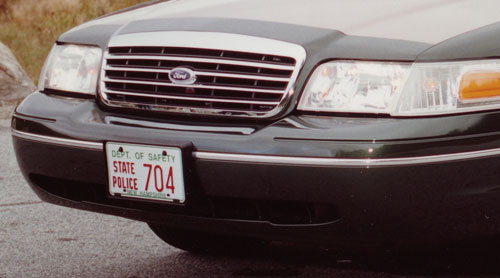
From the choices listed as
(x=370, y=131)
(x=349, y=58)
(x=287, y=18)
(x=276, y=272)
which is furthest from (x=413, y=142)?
(x=276, y=272)

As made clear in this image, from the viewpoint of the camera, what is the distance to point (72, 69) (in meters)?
3.50

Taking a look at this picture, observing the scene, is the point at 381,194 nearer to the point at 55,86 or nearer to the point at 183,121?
the point at 183,121

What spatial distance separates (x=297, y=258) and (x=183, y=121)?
1182 mm

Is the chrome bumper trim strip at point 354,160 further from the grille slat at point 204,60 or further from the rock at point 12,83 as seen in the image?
the rock at point 12,83

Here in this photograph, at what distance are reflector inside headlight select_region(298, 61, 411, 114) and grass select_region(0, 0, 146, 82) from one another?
9.41 m

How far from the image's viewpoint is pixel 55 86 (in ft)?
11.5

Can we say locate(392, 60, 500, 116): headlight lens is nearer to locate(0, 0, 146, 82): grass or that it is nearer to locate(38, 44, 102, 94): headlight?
locate(38, 44, 102, 94): headlight

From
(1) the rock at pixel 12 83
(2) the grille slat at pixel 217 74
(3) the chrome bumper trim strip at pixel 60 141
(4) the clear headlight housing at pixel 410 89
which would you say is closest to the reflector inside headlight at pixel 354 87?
(4) the clear headlight housing at pixel 410 89

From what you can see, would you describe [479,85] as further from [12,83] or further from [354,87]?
[12,83]

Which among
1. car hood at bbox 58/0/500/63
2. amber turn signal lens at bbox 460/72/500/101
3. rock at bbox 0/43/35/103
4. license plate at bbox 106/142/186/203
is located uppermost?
car hood at bbox 58/0/500/63

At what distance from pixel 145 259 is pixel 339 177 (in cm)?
153

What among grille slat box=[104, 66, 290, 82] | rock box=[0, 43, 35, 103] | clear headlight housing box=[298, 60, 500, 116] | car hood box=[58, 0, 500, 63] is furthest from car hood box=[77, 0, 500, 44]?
rock box=[0, 43, 35, 103]

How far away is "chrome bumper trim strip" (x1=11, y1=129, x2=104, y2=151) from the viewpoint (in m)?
3.09

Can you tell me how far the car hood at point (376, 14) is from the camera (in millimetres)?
2902
